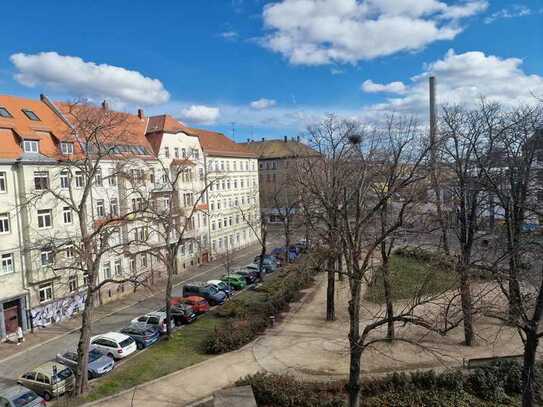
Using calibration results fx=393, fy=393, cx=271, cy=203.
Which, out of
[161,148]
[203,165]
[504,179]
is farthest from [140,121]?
[504,179]

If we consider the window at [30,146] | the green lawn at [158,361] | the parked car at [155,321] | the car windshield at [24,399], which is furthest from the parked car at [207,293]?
the car windshield at [24,399]

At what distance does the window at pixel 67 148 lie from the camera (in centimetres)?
2631

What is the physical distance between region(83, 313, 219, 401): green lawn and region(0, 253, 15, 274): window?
963 centimetres

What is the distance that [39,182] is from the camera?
24.0m

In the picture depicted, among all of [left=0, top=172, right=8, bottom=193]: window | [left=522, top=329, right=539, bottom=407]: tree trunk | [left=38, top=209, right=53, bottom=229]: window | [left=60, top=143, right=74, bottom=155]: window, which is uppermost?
[left=60, top=143, right=74, bottom=155]: window

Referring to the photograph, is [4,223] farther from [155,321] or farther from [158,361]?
[158,361]

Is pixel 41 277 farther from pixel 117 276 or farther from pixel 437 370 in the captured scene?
pixel 437 370

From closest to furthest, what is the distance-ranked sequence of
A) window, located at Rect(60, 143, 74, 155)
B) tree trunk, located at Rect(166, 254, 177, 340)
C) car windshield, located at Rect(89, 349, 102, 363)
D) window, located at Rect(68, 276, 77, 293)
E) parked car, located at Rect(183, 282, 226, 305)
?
car windshield, located at Rect(89, 349, 102, 363) < tree trunk, located at Rect(166, 254, 177, 340) < window, located at Rect(68, 276, 77, 293) < window, located at Rect(60, 143, 74, 155) < parked car, located at Rect(183, 282, 226, 305)

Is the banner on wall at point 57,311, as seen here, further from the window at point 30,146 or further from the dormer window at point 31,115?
the dormer window at point 31,115

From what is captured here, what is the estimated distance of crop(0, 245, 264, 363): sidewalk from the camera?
21.4 meters

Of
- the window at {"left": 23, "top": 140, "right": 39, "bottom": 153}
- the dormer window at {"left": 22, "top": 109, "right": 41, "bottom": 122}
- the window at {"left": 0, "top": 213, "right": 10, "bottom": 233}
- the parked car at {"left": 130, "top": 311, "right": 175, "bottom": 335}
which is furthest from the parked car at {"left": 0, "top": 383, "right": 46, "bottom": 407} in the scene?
the dormer window at {"left": 22, "top": 109, "right": 41, "bottom": 122}

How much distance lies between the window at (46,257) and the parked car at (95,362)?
26.9ft

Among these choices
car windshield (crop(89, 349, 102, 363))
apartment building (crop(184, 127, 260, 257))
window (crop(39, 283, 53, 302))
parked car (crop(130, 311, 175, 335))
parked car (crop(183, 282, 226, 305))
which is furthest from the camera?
apartment building (crop(184, 127, 260, 257))

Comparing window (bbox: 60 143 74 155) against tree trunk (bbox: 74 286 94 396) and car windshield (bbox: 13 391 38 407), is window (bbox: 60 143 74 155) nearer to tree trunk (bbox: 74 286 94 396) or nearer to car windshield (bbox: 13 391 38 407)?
tree trunk (bbox: 74 286 94 396)
